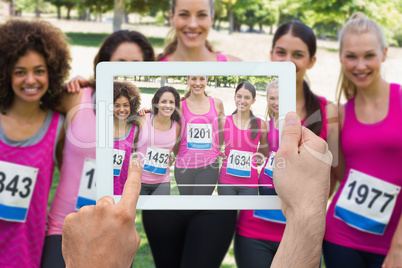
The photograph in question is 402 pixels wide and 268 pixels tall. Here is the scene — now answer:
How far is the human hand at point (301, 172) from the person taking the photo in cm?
115

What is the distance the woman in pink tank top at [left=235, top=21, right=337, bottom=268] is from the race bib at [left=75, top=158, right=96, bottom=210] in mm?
831

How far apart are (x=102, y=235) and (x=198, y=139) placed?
0.51m

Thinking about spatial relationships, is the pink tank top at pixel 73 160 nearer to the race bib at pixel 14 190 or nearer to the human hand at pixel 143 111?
the race bib at pixel 14 190

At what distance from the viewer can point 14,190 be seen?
2123 mm

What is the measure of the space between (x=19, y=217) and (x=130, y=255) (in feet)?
4.40

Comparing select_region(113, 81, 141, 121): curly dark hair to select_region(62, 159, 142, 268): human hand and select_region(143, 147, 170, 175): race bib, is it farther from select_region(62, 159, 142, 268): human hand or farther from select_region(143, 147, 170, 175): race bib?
select_region(62, 159, 142, 268): human hand

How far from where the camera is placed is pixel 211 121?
1387mm

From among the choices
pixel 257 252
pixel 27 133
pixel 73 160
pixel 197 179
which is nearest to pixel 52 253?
pixel 73 160

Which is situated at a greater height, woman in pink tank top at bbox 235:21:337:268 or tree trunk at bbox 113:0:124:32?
tree trunk at bbox 113:0:124:32

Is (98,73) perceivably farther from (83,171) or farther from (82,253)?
(83,171)

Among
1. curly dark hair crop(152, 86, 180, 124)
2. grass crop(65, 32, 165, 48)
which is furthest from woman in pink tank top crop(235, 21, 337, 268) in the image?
grass crop(65, 32, 165, 48)

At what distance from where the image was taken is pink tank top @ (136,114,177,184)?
52.5 inches

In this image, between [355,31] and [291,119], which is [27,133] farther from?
[355,31]

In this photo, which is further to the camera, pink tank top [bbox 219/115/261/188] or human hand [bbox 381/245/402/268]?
human hand [bbox 381/245/402/268]
